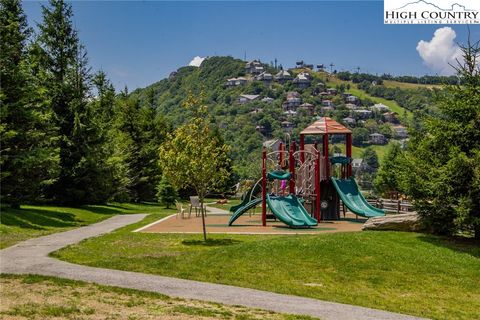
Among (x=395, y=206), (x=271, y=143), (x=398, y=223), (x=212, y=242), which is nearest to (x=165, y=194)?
(x=395, y=206)

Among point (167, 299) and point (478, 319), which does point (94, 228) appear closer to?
point (167, 299)

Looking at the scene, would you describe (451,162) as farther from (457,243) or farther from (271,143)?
(271,143)

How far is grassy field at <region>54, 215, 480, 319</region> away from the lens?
13.6 meters

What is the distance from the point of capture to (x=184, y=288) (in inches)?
517

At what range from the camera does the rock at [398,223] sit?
71.1ft

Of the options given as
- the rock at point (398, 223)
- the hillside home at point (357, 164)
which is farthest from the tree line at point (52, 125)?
the hillside home at point (357, 164)

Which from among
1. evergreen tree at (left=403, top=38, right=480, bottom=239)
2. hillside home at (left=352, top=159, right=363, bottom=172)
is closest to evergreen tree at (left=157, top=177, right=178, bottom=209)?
evergreen tree at (left=403, top=38, right=480, bottom=239)

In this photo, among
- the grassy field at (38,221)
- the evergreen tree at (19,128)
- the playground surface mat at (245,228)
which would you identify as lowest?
the playground surface mat at (245,228)

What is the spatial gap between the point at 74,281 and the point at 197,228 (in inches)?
583

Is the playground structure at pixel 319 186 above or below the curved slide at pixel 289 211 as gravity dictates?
above

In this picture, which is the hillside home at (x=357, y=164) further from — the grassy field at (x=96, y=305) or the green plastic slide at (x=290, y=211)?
the grassy field at (x=96, y=305)

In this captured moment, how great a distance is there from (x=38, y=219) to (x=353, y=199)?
62.4 ft

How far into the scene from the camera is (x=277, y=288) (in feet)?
45.6

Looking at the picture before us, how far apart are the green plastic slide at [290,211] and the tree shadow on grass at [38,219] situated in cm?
1173
